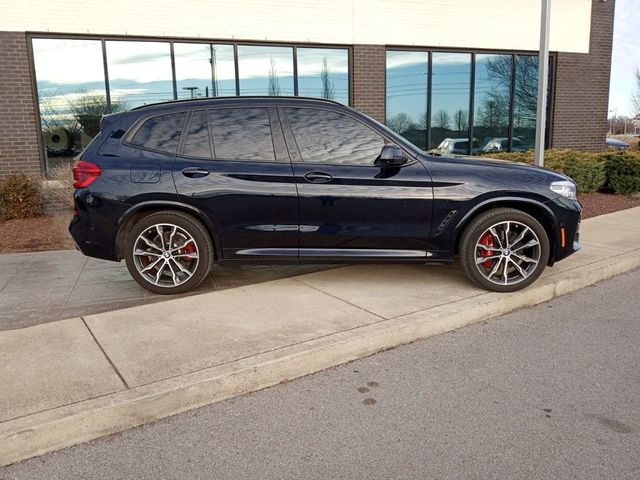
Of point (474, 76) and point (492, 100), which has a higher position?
point (474, 76)

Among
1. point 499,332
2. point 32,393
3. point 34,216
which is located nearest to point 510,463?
point 499,332

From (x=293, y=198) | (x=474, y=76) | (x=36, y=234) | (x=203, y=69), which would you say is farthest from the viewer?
(x=474, y=76)

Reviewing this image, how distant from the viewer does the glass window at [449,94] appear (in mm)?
13117

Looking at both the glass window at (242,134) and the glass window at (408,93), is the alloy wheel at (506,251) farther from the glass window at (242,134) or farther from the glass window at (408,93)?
the glass window at (408,93)

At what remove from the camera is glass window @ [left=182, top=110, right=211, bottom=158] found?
5270mm

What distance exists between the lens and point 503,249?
209 inches

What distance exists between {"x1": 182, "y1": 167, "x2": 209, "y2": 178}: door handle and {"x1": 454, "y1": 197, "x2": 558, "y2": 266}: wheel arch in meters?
2.35

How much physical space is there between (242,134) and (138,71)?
6657mm

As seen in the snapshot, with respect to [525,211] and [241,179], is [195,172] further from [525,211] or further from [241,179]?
[525,211]

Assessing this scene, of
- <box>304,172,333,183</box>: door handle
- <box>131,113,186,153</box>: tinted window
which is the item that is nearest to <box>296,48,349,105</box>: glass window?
<box>131,113,186,153</box>: tinted window

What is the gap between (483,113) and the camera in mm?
13727

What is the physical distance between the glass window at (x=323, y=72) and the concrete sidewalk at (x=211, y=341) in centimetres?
699

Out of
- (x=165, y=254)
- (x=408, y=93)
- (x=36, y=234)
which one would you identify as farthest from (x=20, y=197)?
(x=408, y=93)

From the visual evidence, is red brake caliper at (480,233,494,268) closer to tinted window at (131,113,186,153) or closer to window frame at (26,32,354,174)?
tinted window at (131,113,186,153)
